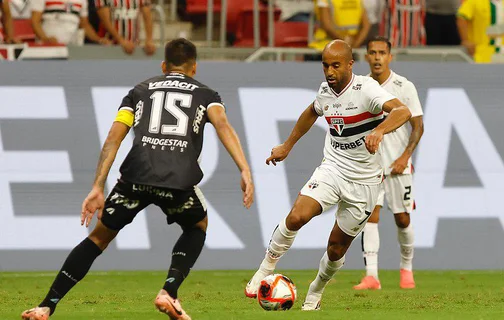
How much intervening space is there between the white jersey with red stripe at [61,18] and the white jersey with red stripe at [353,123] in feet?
22.3

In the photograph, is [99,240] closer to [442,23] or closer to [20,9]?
[20,9]

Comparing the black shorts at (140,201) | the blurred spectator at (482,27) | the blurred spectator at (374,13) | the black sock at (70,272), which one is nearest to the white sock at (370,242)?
the black shorts at (140,201)

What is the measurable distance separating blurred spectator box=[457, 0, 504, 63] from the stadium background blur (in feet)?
4.81

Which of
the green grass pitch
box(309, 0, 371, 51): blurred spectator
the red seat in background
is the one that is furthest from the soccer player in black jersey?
the red seat in background

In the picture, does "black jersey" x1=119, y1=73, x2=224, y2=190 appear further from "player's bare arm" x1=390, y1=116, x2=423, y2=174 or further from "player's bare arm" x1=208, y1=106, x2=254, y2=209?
"player's bare arm" x1=390, y1=116, x2=423, y2=174

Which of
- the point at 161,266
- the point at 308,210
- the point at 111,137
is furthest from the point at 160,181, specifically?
the point at 161,266

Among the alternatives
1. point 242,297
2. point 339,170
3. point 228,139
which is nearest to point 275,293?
point 339,170

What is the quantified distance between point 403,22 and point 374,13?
18.6 inches

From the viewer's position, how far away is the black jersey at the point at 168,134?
8094 millimetres

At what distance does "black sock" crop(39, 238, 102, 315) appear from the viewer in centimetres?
811

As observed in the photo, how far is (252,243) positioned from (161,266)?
3.89 ft

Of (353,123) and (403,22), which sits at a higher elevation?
(353,123)

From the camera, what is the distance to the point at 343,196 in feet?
31.9

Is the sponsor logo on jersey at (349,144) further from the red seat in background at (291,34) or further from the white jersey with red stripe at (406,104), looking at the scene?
the red seat in background at (291,34)
